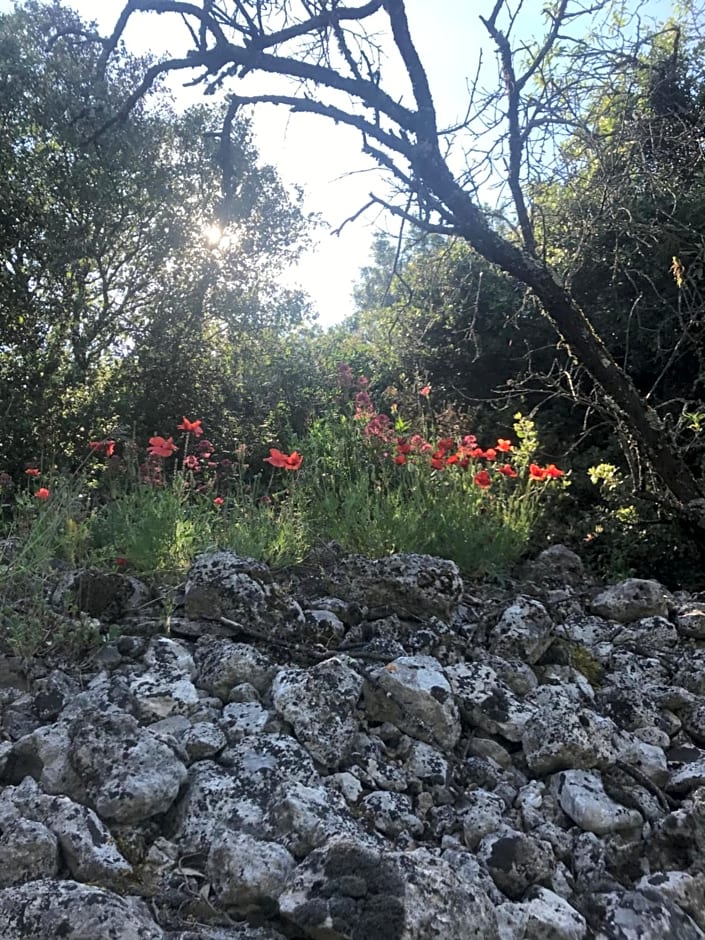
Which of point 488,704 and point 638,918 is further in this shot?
point 488,704

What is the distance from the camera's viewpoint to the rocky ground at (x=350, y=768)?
4.99ft

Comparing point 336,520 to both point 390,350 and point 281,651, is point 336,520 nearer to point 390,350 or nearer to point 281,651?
point 281,651

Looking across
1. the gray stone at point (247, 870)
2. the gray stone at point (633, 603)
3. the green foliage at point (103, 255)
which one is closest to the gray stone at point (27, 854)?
the gray stone at point (247, 870)

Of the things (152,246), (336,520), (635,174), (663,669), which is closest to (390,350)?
(152,246)

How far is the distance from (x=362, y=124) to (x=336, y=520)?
1921 mm

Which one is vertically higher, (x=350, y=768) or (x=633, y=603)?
(x=633, y=603)

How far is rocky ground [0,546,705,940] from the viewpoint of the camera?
1521 mm

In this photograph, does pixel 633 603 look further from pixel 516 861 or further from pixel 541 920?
pixel 541 920

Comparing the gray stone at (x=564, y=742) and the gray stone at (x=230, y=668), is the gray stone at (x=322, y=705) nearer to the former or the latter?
the gray stone at (x=230, y=668)

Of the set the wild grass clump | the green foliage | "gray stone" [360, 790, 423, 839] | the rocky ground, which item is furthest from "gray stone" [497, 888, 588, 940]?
the green foliage

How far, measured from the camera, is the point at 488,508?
12.5ft

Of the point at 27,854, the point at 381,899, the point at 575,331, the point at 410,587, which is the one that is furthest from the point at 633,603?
the point at 27,854

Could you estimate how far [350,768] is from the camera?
6.56 feet

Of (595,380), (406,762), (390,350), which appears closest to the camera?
(406,762)
